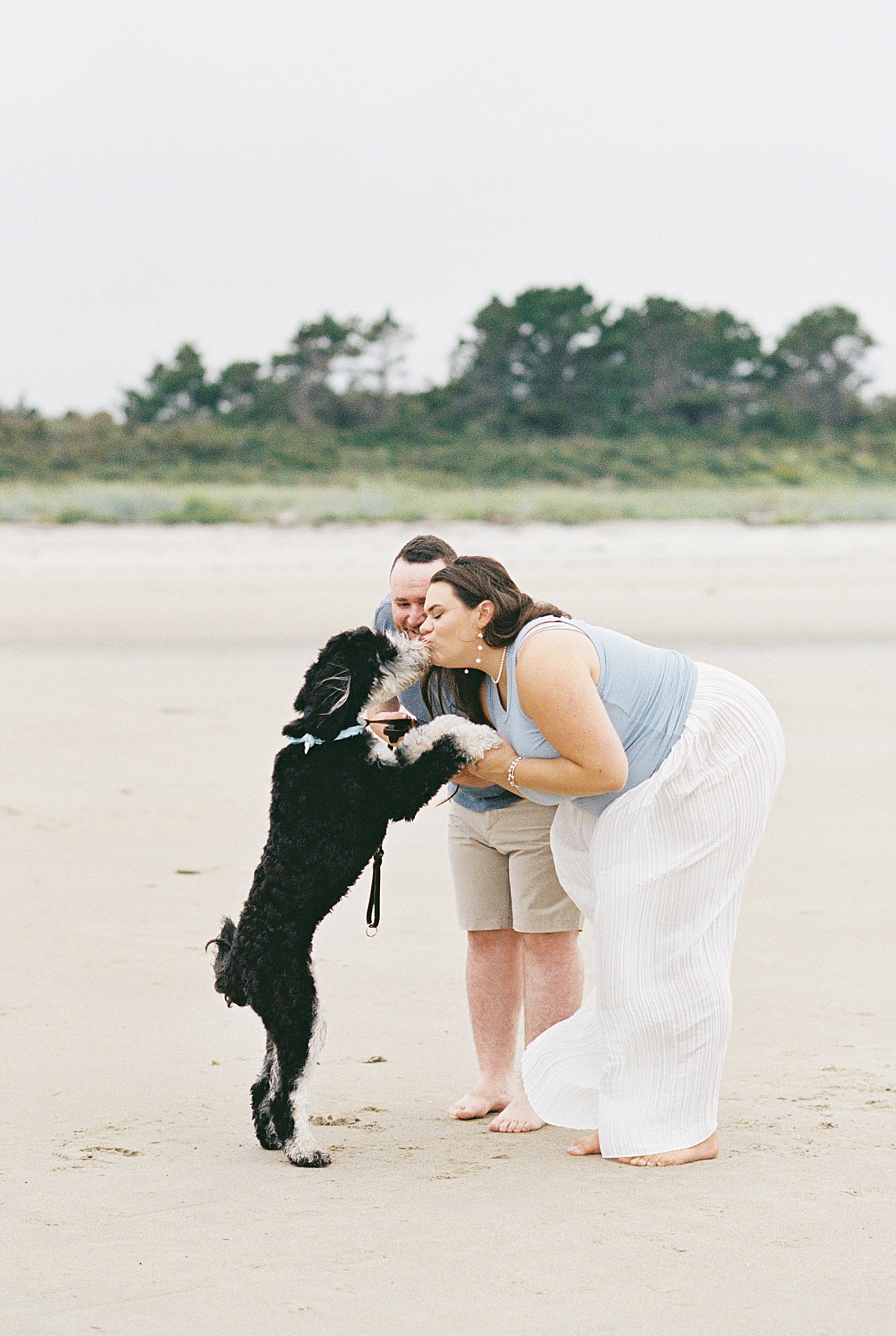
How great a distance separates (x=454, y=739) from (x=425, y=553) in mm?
759

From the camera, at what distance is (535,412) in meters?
38.4

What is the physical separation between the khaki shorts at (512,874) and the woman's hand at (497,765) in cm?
28

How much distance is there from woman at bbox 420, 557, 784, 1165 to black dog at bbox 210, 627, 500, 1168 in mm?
147

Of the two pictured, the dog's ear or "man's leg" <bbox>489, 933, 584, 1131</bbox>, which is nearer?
the dog's ear

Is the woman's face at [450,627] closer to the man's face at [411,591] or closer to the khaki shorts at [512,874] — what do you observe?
the man's face at [411,591]

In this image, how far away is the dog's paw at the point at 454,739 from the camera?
11.8 feet

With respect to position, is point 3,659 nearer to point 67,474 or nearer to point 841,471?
point 67,474

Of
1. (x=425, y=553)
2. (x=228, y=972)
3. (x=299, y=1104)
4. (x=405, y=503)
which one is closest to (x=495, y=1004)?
(x=299, y=1104)

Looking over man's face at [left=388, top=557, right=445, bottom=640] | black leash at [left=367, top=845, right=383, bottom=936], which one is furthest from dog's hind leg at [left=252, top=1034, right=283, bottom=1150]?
man's face at [left=388, top=557, right=445, bottom=640]

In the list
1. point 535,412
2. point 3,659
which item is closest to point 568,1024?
point 3,659

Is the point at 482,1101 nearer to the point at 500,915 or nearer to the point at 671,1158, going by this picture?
the point at 500,915

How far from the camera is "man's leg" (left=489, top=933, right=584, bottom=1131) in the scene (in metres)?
4.00

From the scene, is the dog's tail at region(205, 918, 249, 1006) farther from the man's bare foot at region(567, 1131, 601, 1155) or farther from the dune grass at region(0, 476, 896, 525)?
the dune grass at region(0, 476, 896, 525)

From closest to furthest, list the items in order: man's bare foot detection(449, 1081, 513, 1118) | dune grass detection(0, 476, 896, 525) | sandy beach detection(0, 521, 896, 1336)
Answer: sandy beach detection(0, 521, 896, 1336)
man's bare foot detection(449, 1081, 513, 1118)
dune grass detection(0, 476, 896, 525)
